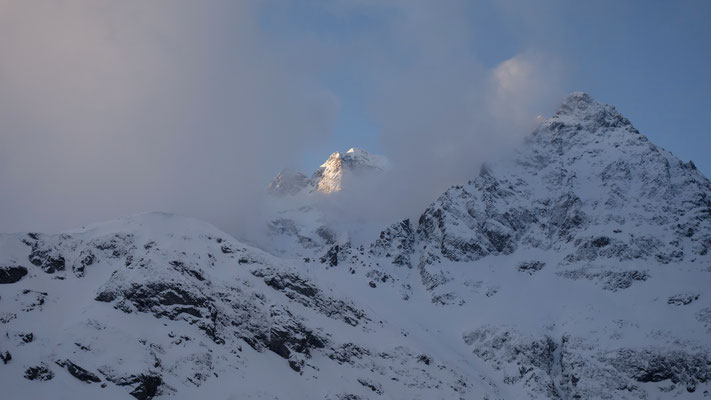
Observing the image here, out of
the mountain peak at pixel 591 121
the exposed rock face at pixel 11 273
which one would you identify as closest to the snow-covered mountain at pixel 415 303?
the exposed rock face at pixel 11 273

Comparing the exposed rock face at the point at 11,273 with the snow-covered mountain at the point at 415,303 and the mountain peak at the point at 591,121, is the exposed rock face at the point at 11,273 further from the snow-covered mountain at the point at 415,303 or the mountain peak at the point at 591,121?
the mountain peak at the point at 591,121

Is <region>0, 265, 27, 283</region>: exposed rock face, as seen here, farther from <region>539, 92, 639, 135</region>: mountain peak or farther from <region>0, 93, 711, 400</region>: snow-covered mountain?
<region>539, 92, 639, 135</region>: mountain peak

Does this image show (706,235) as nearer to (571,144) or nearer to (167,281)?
(571,144)

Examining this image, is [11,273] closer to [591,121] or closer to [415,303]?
[415,303]

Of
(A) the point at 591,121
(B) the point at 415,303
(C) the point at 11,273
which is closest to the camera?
(C) the point at 11,273

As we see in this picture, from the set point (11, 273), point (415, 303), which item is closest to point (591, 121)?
point (415, 303)

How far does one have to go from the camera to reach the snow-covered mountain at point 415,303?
7231 centimetres

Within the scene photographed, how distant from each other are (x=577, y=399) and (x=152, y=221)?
84224 mm

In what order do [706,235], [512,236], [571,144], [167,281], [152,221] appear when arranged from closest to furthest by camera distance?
1. [167,281]
2. [152,221]
3. [706,235]
4. [512,236]
5. [571,144]

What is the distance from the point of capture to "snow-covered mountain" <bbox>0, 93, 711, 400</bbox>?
72312mm

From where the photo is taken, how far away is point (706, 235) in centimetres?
13288

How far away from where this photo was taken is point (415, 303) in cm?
13162

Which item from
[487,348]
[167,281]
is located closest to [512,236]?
[487,348]

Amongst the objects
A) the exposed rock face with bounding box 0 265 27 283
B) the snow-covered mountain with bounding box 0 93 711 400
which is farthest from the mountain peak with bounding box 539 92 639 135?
the exposed rock face with bounding box 0 265 27 283
